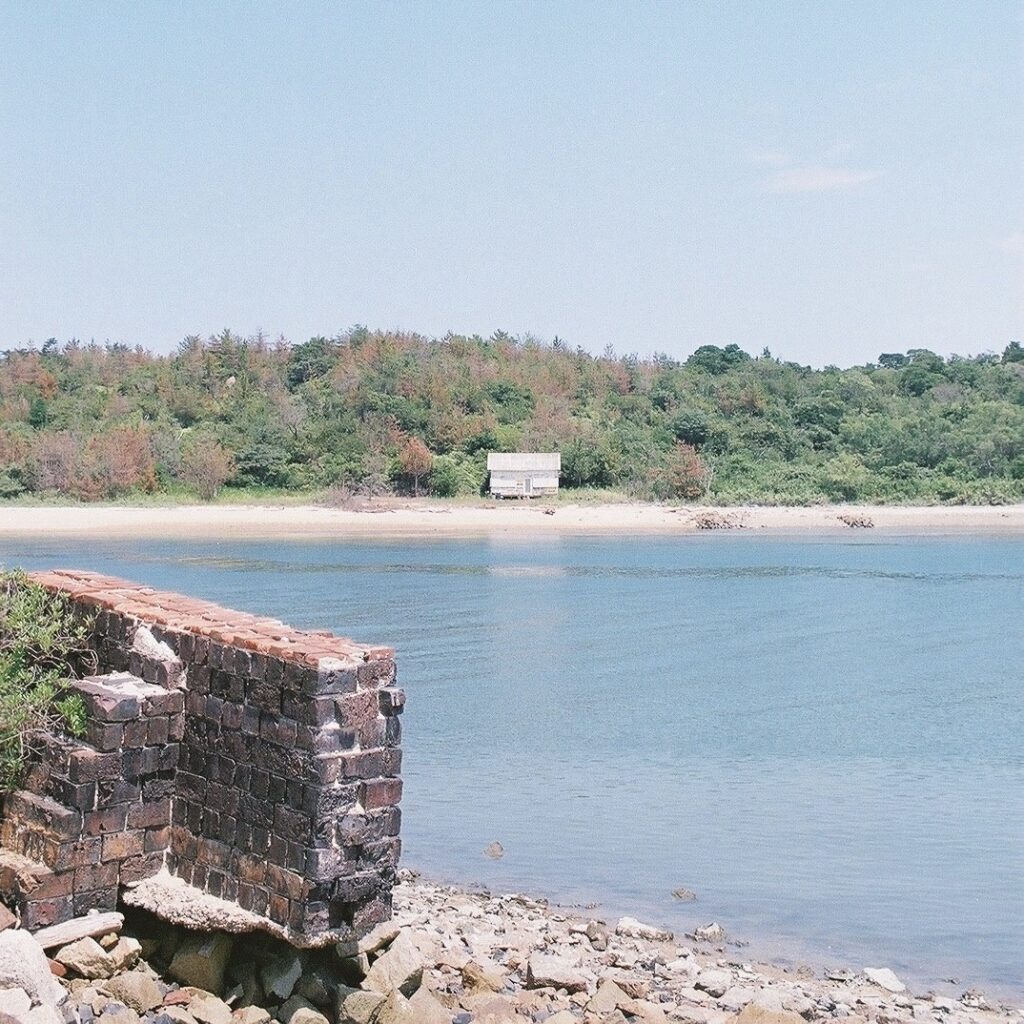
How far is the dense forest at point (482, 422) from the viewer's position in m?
70.9

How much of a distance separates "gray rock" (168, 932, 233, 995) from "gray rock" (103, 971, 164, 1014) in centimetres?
25

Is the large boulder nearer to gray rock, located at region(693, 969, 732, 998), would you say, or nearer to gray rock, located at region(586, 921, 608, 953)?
gray rock, located at region(693, 969, 732, 998)

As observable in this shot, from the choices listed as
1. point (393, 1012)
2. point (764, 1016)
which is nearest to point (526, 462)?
point (764, 1016)

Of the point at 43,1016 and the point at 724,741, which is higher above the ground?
the point at 43,1016

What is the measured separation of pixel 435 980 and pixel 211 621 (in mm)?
2655

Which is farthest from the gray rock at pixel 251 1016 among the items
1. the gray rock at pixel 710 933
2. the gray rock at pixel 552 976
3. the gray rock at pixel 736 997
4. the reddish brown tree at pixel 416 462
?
the reddish brown tree at pixel 416 462

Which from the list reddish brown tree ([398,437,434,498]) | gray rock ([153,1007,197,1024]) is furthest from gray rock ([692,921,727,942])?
reddish brown tree ([398,437,434,498])

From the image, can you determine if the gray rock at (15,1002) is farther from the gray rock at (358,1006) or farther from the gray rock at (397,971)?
the gray rock at (397,971)

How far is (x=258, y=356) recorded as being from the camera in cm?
9338

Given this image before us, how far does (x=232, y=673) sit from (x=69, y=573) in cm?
291

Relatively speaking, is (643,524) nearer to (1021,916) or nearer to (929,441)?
(929,441)

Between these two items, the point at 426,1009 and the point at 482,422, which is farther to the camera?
the point at 482,422

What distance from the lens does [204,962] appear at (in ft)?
24.1

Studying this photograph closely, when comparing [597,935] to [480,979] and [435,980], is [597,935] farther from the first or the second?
[435,980]
